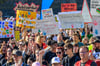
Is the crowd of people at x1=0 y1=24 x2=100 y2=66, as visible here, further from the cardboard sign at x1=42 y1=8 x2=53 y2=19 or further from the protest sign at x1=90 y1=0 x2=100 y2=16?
the cardboard sign at x1=42 y1=8 x2=53 y2=19

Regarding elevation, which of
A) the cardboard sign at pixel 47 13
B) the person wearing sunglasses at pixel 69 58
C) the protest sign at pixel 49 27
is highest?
the cardboard sign at pixel 47 13

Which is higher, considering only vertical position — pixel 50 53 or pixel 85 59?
pixel 85 59

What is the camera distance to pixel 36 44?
22.1 ft

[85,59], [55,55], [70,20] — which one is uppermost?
[70,20]

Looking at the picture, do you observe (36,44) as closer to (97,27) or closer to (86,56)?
(97,27)

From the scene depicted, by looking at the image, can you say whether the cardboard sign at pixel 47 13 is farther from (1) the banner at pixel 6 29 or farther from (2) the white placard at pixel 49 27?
(1) the banner at pixel 6 29

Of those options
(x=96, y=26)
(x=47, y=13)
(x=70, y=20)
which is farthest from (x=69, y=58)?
(x=47, y=13)

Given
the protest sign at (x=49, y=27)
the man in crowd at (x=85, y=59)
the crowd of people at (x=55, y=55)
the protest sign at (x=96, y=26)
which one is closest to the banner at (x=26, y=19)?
the protest sign at (x=49, y=27)

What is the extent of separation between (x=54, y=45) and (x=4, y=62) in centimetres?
170

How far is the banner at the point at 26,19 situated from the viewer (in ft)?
34.1

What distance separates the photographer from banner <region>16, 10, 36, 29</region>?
34.1 ft

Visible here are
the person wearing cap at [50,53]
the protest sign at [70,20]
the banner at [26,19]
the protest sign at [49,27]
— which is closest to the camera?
the person wearing cap at [50,53]

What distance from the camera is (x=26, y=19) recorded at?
10547mm

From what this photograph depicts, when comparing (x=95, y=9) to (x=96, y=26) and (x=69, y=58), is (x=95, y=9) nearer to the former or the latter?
(x=96, y=26)
